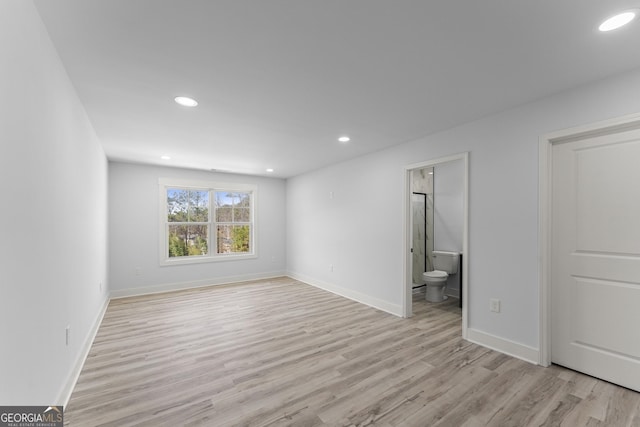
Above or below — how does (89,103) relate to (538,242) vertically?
above

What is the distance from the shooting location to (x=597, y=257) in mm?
2262

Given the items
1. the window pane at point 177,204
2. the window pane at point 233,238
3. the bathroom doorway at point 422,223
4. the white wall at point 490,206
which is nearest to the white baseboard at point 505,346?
the white wall at point 490,206

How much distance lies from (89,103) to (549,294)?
4486 millimetres

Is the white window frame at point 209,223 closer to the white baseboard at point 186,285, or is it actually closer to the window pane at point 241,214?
the window pane at point 241,214

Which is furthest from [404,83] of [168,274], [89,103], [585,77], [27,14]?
[168,274]

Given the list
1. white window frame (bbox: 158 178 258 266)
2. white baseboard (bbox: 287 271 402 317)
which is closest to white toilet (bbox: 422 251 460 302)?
white baseboard (bbox: 287 271 402 317)

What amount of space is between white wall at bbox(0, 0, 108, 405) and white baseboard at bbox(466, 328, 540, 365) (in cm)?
350

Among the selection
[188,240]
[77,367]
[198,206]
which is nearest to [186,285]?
[188,240]

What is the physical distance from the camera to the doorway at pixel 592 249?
210 cm

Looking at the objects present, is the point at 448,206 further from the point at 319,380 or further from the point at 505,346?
the point at 319,380

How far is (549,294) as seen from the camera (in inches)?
97.9

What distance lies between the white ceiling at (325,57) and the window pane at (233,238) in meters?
3.18

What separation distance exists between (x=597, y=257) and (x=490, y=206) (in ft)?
2.91

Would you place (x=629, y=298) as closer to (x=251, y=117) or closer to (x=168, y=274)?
(x=251, y=117)
